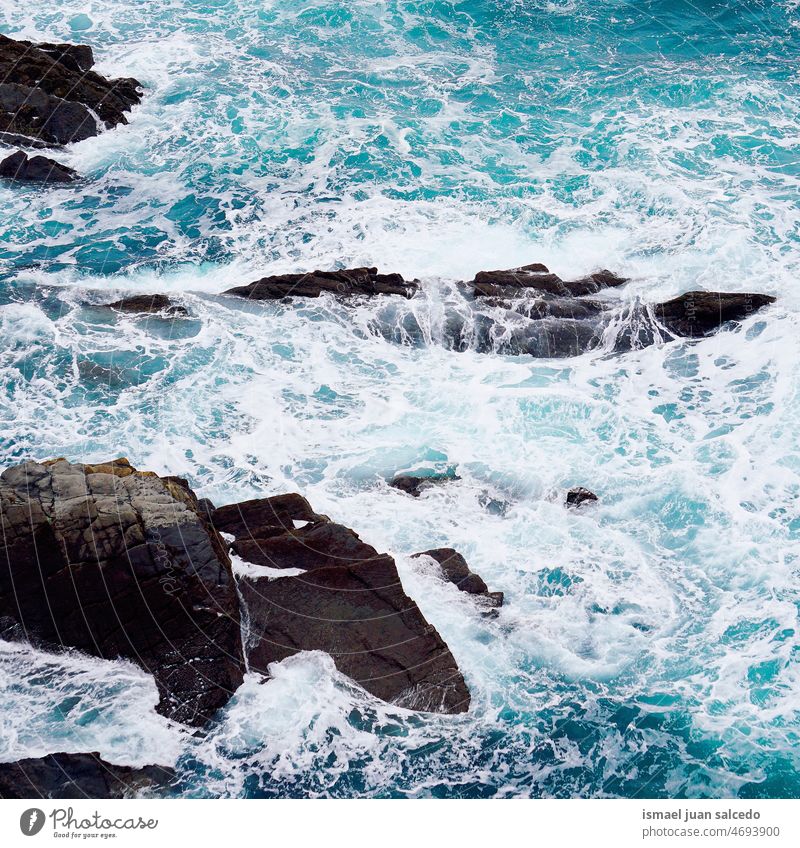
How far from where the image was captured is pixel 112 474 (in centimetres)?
1859

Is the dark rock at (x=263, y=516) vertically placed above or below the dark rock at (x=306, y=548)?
above

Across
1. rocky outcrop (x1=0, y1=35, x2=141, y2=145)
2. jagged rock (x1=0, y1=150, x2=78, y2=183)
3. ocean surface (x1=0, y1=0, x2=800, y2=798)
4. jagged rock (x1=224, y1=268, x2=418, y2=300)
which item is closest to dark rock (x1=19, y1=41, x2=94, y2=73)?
rocky outcrop (x1=0, y1=35, x2=141, y2=145)

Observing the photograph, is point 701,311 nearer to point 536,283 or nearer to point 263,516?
point 536,283

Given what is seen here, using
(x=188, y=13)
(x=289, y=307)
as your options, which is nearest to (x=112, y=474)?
(x=289, y=307)

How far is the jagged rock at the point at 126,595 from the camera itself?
55.6 feet

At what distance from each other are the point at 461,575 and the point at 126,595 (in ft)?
22.8

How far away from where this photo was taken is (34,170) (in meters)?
32.6

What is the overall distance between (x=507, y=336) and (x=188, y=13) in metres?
28.1

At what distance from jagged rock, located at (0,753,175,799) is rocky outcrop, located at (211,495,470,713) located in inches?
111

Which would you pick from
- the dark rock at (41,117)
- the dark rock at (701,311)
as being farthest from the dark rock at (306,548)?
the dark rock at (41,117)

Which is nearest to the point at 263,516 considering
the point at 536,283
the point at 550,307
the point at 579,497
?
the point at 579,497

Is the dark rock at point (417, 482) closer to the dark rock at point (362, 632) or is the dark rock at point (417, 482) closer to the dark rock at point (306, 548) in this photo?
the dark rock at point (306, 548)

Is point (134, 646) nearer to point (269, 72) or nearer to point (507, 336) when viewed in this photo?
point (507, 336)

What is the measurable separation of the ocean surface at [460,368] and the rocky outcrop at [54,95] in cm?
121
